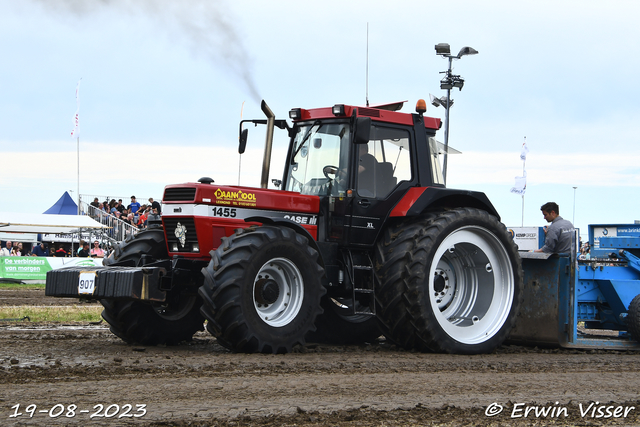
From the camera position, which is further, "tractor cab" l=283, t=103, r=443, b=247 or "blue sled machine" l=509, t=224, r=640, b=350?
"blue sled machine" l=509, t=224, r=640, b=350

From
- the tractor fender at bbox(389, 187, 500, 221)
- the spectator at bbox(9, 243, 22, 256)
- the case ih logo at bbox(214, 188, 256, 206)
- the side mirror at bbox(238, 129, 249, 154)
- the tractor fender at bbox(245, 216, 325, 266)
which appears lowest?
the spectator at bbox(9, 243, 22, 256)

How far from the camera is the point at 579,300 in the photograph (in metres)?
9.41

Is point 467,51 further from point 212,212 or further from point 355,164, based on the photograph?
point 212,212

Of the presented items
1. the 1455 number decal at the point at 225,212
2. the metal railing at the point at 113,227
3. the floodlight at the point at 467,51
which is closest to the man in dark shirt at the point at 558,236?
the 1455 number decal at the point at 225,212

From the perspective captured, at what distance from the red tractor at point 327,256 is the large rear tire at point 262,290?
13 millimetres

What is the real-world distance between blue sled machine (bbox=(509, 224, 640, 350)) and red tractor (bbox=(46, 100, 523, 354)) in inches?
23.9

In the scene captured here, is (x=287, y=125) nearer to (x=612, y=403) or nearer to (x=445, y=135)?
(x=612, y=403)

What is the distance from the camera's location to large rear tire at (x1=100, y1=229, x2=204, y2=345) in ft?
26.4

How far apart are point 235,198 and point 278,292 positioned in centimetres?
109

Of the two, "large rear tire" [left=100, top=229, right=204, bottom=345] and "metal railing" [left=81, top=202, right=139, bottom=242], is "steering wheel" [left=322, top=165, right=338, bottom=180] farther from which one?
"metal railing" [left=81, top=202, right=139, bottom=242]

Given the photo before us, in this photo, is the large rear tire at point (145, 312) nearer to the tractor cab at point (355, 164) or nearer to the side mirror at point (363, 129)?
the tractor cab at point (355, 164)

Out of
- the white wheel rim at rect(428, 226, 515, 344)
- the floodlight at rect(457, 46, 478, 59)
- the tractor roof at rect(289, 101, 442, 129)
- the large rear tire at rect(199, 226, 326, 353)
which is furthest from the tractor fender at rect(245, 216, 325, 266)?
the floodlight at rect(457, 46, 478, 59)

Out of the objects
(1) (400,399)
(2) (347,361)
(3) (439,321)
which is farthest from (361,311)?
(1) (400,399)

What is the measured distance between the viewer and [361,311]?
9383mm
